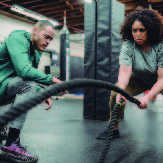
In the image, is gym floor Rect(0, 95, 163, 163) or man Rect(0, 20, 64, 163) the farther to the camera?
gym floor Rect(0, 95, 163, 163)

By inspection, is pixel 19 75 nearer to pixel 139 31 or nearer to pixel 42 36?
pixel 42 36

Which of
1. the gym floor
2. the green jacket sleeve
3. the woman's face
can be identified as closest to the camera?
the green jacket sleeve

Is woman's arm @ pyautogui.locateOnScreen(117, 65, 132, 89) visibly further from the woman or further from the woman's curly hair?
the woman's curly hair

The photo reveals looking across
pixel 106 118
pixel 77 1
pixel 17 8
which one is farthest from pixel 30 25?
pixel 106 118

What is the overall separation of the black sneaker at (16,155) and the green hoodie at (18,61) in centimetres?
34

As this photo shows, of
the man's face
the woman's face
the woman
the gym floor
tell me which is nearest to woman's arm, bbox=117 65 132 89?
the woman

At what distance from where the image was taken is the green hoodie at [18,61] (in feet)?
4.20

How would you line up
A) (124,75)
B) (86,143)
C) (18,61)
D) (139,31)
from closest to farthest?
1. (18,61)
2. (139,31)
3. (124,75)
4. (86,143)

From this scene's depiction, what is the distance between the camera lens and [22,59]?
127 centimetres

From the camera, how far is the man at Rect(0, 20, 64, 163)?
1.29m

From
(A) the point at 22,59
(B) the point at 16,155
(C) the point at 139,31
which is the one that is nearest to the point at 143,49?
(C) the point at 139,31

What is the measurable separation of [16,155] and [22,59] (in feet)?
2.03

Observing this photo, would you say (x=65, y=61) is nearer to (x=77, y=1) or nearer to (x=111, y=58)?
(x=77, y=1)

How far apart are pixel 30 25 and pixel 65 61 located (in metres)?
3.40
